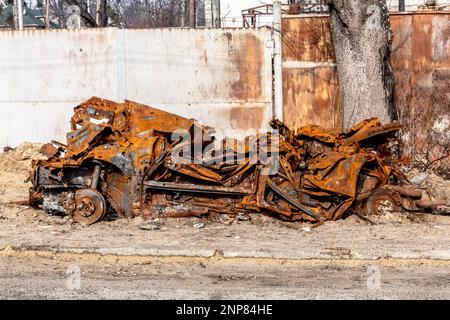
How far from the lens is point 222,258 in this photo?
26.8 ft

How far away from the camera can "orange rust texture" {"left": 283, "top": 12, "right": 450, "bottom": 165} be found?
12.5 metres

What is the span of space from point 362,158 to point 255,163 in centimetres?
134

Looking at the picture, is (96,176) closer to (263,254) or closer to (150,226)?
(150,226)

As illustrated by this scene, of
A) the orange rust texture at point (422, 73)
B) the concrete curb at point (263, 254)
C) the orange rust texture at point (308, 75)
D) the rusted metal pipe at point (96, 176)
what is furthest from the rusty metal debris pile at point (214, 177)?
the orange rust texture at point (308, 75)

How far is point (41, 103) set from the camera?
13.2 metres

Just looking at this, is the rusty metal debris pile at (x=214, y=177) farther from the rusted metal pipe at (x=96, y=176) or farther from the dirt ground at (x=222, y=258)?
the dirt ground at (x=222, y=258)

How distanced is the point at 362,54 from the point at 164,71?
337 centimetres

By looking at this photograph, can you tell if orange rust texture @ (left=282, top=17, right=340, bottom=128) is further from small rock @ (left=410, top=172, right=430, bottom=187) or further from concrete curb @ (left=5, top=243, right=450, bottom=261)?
concrete curb @ (left=5, top=243, right=450, bottom=261)

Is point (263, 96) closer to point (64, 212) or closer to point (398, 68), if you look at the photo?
point (398, 68)

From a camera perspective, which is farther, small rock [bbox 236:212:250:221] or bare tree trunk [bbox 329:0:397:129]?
bare tree trunk [bbox 329:0:397:129]

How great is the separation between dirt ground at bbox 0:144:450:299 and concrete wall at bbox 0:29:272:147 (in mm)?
3359

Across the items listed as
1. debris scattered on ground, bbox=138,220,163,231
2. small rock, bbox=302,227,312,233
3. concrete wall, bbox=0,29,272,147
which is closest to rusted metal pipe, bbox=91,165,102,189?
debris scattered on ground, bbox=138,220,163,231

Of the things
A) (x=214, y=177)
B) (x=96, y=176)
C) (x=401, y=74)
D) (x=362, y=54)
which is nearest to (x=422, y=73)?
(x=401, y=74)
